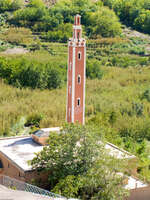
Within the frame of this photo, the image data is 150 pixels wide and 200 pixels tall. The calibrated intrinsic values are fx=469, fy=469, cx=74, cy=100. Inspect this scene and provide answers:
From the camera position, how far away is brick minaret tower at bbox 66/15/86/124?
23.2 meters

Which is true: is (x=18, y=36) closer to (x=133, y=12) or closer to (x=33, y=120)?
(x=133, y=12)

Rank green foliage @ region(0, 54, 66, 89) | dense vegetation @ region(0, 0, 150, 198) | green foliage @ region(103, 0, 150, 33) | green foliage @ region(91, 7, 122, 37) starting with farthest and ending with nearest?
green foliage @ region(103, 0, 150, 33) < green foliage @ region(91, 7, 122, 37) < green foliage @ region(0, 54, 66, 89) < dense vegetation @ region(0, 0, 150, 198)

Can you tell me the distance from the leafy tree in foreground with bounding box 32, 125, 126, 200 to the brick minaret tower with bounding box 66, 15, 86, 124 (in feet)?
16.5

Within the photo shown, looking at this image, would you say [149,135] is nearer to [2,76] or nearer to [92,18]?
[2,76]

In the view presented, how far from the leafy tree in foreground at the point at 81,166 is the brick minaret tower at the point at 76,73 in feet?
16.5

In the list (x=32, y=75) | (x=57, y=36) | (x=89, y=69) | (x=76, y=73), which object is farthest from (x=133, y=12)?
(x=76, y=73)

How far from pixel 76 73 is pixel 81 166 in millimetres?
6830

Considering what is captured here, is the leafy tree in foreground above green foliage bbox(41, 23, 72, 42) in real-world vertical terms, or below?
above

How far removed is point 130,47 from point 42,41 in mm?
11515

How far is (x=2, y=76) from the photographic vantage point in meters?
41.8

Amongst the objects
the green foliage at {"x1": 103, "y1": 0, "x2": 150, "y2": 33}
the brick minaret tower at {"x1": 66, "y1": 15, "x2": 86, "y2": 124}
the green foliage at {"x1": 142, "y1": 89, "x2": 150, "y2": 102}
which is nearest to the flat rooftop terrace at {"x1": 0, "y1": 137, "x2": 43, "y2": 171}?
the brick minaret tower at {"x1": 66, "y1": 15, "x2": 86, "y2": 124}

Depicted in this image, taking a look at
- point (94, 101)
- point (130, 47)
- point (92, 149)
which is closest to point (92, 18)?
point (130, 47)

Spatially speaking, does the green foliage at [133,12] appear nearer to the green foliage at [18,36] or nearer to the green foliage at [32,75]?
the green foliage at [18,36]

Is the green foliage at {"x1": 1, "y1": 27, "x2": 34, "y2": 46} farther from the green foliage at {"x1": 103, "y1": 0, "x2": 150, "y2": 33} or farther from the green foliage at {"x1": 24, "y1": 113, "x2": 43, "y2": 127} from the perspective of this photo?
the green foliage at {"x1": 24, "y1": 113, "x2": 43, "y2": 127}
